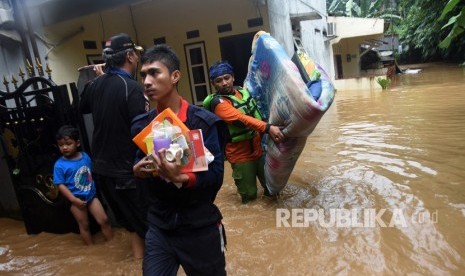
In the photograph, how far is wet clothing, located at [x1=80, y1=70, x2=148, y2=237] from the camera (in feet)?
8.43

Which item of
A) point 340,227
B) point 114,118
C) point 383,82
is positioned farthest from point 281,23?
point 383,82

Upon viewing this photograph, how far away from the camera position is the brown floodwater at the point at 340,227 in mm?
2852

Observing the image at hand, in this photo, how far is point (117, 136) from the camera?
8.59 ft

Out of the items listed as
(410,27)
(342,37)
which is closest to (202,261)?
(342,37)

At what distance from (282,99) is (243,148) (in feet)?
3.07

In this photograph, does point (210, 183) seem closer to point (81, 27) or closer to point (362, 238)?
point (362, 238)

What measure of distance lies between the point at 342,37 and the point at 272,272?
1950cm

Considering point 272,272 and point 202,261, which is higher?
point 202,261

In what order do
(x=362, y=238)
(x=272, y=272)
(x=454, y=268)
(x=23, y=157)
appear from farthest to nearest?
(x=23, y=157), (x=362, y=238), (x=272, y=272), (x=454, y=268)

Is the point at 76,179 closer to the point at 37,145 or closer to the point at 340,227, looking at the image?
the point at 37,145

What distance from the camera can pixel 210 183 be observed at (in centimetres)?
178

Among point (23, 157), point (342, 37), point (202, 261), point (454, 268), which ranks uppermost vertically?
point (342, 37)

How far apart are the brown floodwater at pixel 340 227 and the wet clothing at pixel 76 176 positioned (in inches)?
23.1

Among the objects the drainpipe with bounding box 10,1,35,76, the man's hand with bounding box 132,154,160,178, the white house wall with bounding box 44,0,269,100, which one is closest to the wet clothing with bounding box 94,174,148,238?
the man's hand with bounding box 132,154,160,178
